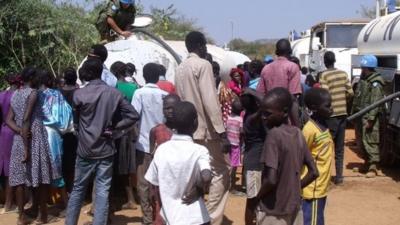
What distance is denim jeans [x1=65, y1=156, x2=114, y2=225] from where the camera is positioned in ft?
17.1

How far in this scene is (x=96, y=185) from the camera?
5301 mm

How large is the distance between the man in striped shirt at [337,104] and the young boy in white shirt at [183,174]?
14.3 ft

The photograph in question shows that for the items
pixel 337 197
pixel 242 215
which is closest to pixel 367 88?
pixel 337 197

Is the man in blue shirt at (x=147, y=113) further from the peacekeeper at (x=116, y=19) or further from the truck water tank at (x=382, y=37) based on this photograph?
the truck water tank at (x=382, y=37)

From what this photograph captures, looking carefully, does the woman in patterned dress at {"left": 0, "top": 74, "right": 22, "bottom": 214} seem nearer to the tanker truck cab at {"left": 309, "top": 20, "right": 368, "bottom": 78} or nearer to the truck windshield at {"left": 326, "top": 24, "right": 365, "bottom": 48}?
the tanker truck cab at {"left": 309, "top": 20, "right": 368, "bottom": 78}

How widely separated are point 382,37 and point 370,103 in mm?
1676

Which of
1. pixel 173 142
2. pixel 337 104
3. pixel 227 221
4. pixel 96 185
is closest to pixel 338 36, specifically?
pixel 337 104

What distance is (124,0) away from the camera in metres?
7.89

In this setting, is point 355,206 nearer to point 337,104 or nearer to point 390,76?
point 337,104

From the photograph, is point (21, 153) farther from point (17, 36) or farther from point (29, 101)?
point (17, 36)

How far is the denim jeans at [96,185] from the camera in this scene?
5207mm

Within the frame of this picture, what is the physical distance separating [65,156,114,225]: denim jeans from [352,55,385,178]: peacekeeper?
418 centimetres

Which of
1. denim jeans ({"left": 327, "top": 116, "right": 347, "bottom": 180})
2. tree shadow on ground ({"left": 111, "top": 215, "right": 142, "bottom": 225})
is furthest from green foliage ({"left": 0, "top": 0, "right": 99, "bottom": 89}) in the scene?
denim jeans ({"left": 327, "top": 116, "right": 347, "bottom": 180})

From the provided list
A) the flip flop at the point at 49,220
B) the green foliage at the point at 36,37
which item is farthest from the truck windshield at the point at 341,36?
the flip flop at the point at 49,220
